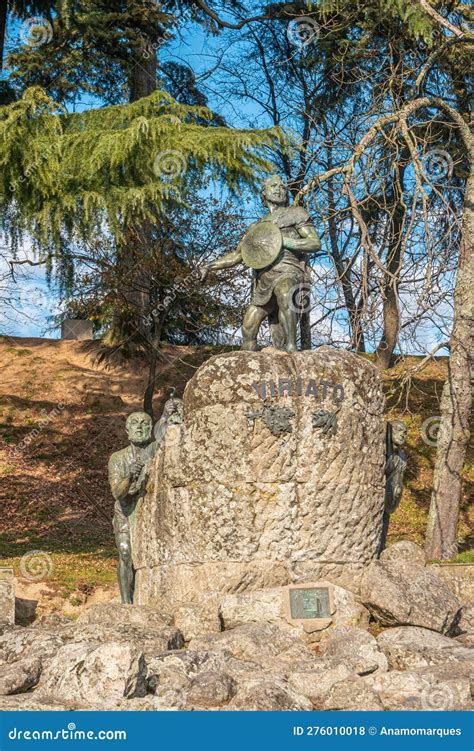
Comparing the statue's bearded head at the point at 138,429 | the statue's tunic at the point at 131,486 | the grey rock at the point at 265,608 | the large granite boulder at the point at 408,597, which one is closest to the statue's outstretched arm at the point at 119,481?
the statue's tunic at the point at 131,486

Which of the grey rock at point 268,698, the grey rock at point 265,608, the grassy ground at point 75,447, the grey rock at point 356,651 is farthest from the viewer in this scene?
the grassy ground at point 75,447

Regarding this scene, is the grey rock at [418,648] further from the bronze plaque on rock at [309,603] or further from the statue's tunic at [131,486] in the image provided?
the statue's tunic at [131,486]

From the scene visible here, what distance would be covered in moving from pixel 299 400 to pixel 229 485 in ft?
2.93

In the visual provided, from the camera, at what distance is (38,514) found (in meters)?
17.1

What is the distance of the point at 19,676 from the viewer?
7203mm

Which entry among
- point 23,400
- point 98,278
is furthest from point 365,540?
point 23,400

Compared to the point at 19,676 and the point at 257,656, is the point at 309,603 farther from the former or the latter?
the point at 19,676

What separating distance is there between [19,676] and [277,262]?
437 cm

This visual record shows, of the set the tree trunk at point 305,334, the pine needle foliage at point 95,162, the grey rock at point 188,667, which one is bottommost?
the grey rock at point 188,667

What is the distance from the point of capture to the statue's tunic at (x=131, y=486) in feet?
30.2

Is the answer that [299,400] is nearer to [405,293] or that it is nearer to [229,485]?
[229,485]
